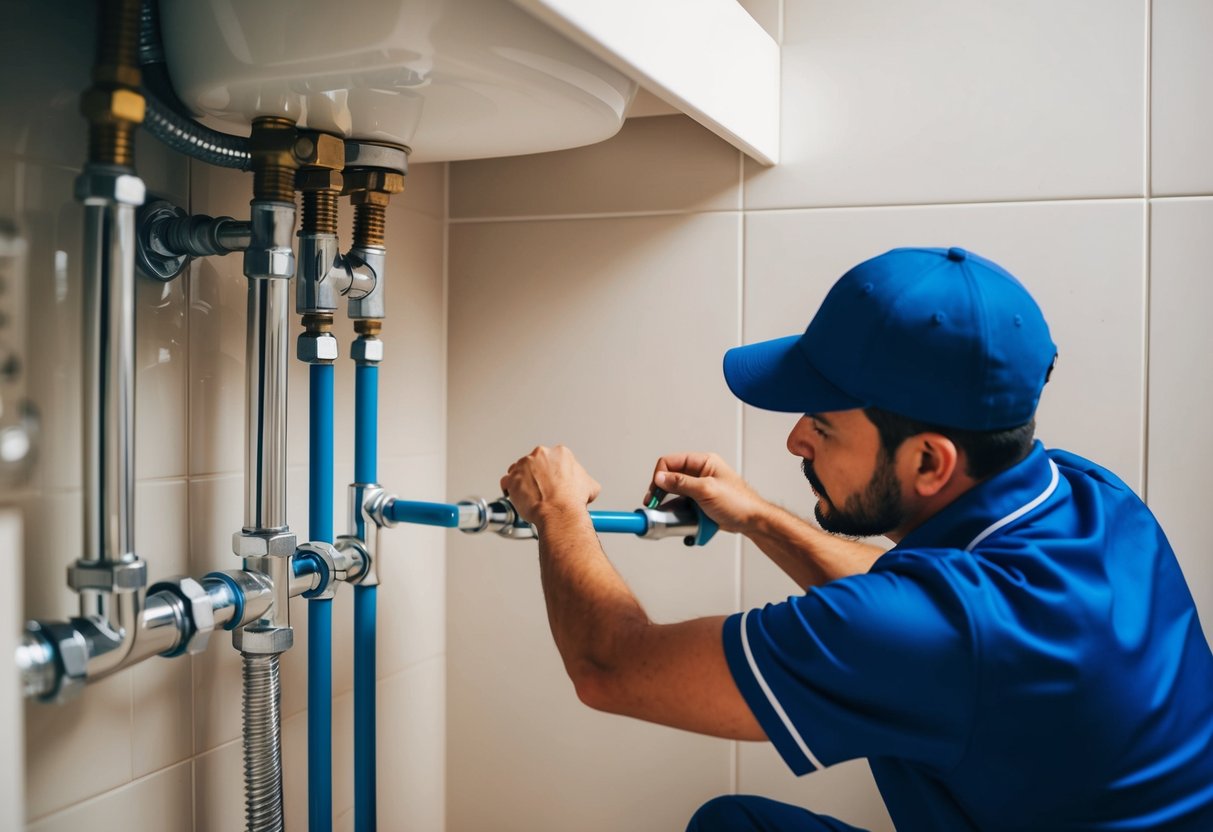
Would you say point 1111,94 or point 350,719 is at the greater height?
point 1111,94

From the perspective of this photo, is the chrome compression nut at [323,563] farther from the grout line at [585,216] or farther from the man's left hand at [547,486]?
the grout line at [585,216]

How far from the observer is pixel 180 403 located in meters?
0.88

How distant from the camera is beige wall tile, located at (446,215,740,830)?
1.21 meters

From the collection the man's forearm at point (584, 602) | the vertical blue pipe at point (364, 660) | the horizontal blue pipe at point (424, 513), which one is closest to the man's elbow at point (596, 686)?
the man's forearm at point (584, 602)

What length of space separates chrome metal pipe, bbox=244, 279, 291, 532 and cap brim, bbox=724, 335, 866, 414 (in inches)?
15.5

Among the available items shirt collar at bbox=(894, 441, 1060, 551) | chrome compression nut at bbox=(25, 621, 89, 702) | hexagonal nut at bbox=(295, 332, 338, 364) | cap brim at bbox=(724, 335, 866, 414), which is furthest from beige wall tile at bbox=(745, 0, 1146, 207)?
chrome compression nut at bbox=(25, 621, 89, 702)

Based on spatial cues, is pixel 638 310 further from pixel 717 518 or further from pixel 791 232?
pixel 717 518

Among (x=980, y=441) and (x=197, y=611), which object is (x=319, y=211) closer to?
(x=197, y=611)

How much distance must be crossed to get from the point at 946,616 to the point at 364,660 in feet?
2.03

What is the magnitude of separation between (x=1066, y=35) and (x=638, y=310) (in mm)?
544

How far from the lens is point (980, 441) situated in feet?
2.60

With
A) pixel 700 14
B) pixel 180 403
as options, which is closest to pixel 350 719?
pixel 180 403

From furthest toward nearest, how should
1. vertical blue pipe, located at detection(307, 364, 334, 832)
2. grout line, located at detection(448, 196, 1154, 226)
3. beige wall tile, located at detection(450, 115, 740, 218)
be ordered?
1. beige wall tile, located at detection(450, 115, 740, 218)
2. grout line, located at detection(448, 196, 1154, 226)
3. vertical blue pipe, located at detection(307, 364, 334, 832)

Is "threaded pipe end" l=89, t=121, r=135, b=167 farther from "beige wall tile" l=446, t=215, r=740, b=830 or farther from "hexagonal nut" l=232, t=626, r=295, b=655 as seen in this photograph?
"beige wall tile" l=446, t=215, r=740, b=830
